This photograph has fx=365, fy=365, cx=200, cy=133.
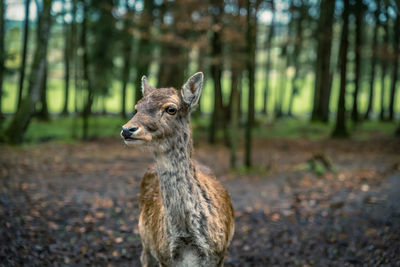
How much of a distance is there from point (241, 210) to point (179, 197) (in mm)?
5105

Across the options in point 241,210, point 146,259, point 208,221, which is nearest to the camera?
point 208,221

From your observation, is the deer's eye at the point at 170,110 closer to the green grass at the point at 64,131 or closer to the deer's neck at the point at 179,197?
the deer's neck at the point at 179,197

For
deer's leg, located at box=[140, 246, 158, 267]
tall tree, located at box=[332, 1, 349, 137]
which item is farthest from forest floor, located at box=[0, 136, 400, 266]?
tall tree, located at box=[332, 1, 349, 137]

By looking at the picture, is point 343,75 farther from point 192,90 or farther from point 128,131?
point 128,131

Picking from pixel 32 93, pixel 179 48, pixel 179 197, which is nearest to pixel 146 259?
pixel 179 197

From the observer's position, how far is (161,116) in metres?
3.64

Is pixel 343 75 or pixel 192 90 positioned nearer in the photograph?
pixel 192 90

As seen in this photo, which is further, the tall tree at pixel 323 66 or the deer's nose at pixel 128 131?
the tall tree at pixel 323 66

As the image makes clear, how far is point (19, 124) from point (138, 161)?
4.61 metres

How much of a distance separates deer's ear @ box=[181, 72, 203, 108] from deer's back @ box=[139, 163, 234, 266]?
0.82 meters

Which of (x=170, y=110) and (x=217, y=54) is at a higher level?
(x=217, y=54)

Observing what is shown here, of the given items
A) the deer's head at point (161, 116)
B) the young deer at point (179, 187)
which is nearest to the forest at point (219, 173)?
the young deer at point (179, 187)

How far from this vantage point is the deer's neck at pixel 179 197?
371 centimetres

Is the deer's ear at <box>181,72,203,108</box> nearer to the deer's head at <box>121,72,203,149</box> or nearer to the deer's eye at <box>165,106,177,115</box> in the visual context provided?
the deer's head at <box>121,72,203,149</box>
